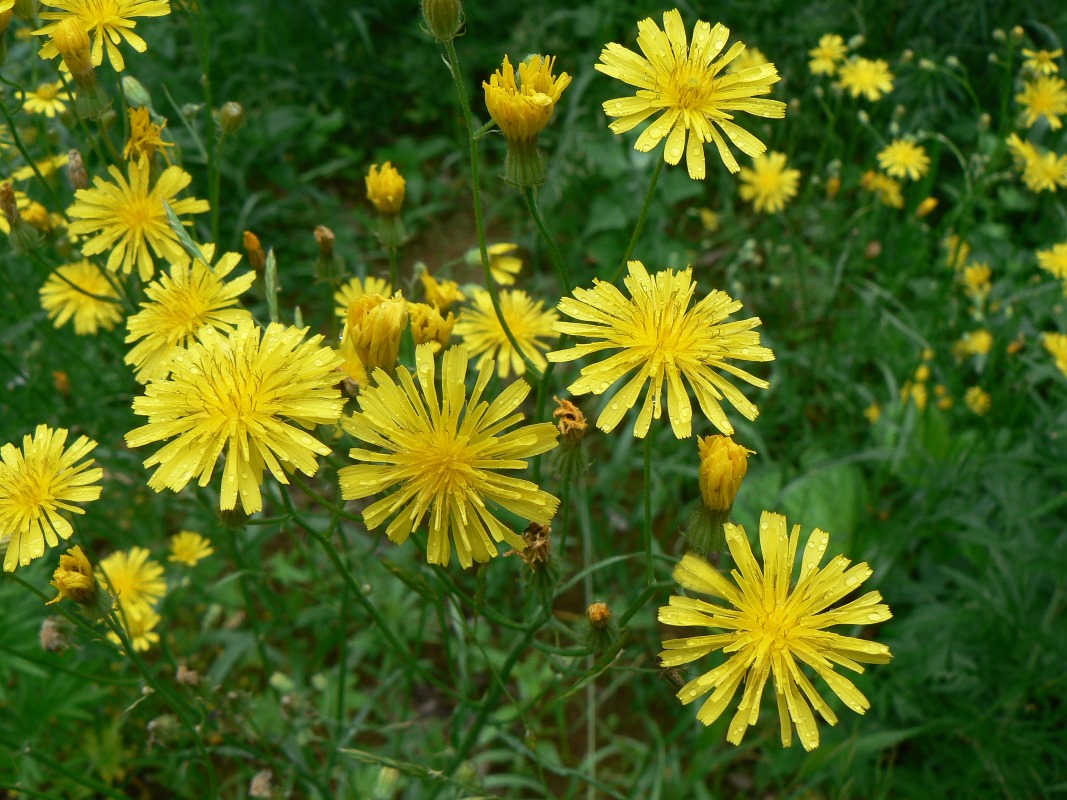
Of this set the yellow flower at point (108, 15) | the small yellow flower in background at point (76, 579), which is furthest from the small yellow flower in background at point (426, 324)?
the yellow flower at point (108, 15)

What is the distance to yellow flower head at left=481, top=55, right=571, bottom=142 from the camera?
1781mm

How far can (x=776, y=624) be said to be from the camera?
1744 millimetres

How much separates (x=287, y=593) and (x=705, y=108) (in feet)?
9.55

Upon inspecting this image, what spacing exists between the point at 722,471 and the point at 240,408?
1003mm

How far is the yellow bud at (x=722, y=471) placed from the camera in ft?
5.72

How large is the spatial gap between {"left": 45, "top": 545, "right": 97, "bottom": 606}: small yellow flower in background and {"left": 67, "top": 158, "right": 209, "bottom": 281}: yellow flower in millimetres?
749

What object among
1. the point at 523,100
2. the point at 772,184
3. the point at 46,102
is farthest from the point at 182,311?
the point at 772,184

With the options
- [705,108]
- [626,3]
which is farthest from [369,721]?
[626,3]

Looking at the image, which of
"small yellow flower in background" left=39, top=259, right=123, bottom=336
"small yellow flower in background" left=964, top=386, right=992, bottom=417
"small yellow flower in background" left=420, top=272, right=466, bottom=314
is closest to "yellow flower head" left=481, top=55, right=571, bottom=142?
"small yellow flower in background" left=420, top=272, right=466, bottom=314

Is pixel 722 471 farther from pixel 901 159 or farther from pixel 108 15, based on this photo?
pixel 901 159

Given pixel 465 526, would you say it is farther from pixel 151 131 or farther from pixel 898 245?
pixel 898 245

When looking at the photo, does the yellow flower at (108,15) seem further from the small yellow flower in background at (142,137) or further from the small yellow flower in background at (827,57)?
the small yellow flower in background at (827,57)

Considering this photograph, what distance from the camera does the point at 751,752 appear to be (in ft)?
11.5

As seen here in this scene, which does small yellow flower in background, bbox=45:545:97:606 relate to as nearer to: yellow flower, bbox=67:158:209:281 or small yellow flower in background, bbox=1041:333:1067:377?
yellow flower, bbox=67:158:209:281
